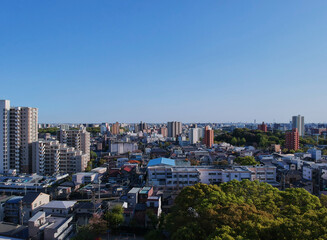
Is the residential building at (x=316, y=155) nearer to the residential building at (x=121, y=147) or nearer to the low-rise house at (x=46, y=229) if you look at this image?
the residential building at (x=121, y=147)

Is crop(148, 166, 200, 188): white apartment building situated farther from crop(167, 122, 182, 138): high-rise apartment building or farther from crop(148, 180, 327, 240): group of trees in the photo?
crop(167, 122, 182, 138): high-rise apartment building

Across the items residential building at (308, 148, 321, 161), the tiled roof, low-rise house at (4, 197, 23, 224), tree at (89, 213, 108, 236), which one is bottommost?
low-rise house at (4, 197, 23, 224)

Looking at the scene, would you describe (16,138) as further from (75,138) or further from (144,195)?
(144,195)

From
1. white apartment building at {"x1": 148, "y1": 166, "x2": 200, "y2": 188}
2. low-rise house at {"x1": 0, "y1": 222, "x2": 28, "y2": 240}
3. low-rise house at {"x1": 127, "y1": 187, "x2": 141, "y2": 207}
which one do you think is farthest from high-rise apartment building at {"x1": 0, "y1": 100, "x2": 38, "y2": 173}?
low-rise house at {"x1": 127, "y1": 187, "x2": 141, "y2": 207}

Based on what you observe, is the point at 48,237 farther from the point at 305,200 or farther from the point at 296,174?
the point at 296,174

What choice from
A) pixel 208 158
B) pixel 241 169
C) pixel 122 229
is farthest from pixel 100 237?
pixel 208 158

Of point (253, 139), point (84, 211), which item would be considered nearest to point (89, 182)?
point (84, 211)

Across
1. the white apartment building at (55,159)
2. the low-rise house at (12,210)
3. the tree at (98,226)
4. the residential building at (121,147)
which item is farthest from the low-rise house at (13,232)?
the residential building at (121,147)
